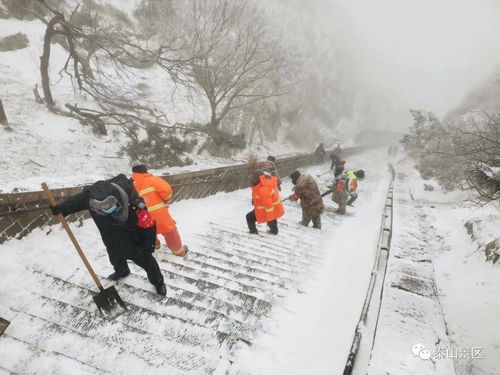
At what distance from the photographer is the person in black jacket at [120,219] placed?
306 cm

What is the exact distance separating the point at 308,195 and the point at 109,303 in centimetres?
454

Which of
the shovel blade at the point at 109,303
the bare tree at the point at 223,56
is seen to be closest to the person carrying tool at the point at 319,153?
the bare tree at the point at 223,56

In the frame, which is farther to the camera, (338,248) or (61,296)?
(338,248)

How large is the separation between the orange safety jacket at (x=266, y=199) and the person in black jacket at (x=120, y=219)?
2426mm

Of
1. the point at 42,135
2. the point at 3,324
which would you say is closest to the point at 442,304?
the point at 3,324

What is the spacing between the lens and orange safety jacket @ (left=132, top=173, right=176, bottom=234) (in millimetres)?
4223

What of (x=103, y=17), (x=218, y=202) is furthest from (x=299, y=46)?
(x=218, y=202)

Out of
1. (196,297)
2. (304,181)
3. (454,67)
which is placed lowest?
(196,297)

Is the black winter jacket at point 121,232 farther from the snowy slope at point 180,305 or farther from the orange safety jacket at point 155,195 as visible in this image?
the orange safety jacket at point 155,195

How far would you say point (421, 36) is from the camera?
3398 inches

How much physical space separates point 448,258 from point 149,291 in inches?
240

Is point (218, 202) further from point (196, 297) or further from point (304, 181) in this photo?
point (196, 297)

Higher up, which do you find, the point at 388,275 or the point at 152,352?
the point at 388,275

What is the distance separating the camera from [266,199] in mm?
5535
